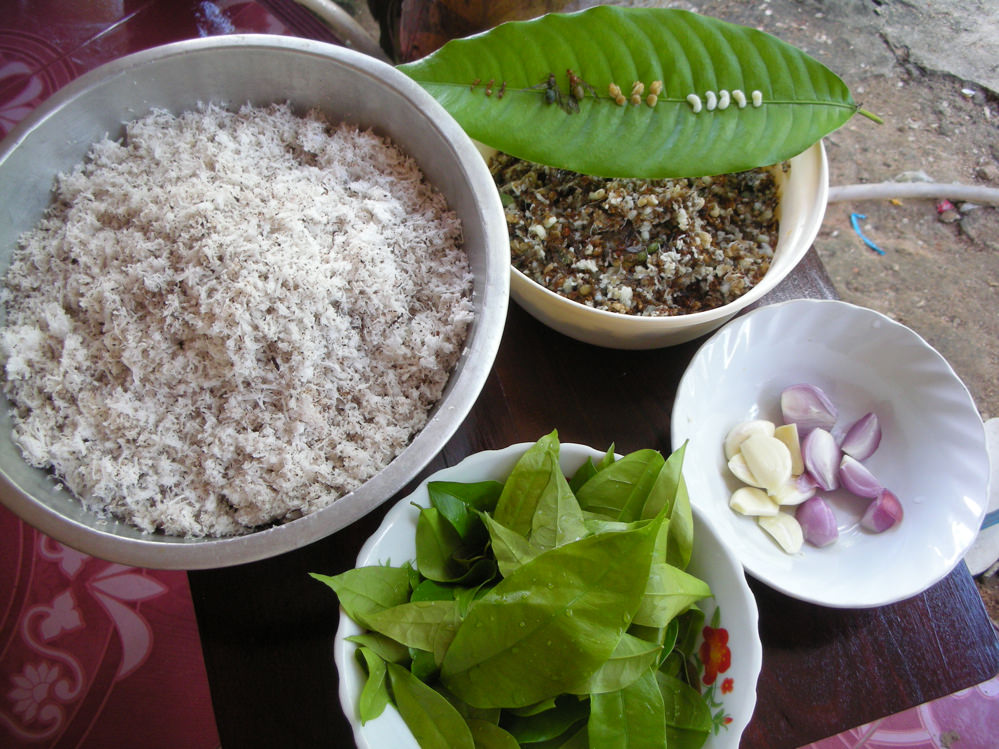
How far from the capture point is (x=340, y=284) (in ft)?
1.70

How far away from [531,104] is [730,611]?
472 millimetres

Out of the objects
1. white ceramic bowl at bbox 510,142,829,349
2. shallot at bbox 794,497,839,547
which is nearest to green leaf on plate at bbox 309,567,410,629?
white ceramic bowl at bbox 510,142,829,349

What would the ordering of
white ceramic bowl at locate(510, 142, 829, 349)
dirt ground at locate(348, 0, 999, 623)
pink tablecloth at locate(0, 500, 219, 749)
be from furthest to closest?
dirt ground at locate(348, 0, 999, 623) < pink tablecloth at locate(0, 500, 219, 749) < white ceramic bowl at locate(510, 142, 829, 349)

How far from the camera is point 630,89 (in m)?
0.65

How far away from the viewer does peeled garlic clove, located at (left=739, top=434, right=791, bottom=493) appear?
0.63 metres

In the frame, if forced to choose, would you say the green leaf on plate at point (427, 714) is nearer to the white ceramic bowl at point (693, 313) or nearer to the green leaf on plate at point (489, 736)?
the green leaf on plate at point (489, 736)

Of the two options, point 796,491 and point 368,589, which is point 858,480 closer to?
point 796,491

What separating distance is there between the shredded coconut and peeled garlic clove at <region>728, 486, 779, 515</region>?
30 cm

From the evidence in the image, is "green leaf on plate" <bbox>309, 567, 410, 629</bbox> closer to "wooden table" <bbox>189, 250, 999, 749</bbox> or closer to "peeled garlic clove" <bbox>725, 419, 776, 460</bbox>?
"wooden table" <bbox>189, 250, 999, 749</bbox>

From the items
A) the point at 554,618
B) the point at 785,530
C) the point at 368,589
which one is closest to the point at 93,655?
the point at 368,589

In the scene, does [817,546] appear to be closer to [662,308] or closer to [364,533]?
[662,308]

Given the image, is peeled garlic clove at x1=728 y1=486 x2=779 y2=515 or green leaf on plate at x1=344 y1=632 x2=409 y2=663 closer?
green leaf on plate at x1=344 y1=632 x2=409 y2=663

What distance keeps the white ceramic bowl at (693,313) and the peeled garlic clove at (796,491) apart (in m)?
0.16

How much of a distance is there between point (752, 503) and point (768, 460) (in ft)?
0.14
